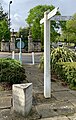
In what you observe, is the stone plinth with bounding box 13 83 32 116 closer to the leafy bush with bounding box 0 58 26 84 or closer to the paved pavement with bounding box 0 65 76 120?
the paved pavement with bounding box 0 65 76 120

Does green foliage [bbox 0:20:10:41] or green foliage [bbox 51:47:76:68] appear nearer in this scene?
green foliage [bbox 51:47:76:68]

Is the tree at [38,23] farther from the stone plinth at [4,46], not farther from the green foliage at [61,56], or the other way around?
the green foliage at [61,56]

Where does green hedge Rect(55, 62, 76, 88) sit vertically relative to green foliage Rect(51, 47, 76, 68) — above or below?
below

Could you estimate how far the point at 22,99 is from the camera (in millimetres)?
4762

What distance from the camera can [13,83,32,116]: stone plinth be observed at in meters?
4.73

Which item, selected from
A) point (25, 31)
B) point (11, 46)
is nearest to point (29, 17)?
point (25, 31)

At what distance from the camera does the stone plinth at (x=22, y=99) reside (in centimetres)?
473

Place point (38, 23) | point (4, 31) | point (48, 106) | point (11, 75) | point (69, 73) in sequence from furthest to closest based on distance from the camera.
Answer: point (38, 23) → point (4, 31) → point (69, 73) → point (11, 75) → point (48, 106)

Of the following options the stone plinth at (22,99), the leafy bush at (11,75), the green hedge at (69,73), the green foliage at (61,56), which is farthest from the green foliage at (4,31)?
the stone plinth at (22,99)

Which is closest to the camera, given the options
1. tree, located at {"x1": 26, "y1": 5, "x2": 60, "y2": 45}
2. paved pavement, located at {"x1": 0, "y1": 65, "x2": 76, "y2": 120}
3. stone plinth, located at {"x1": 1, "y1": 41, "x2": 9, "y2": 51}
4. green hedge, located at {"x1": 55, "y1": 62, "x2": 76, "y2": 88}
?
paved pavement, located at {"x1": 0, "y1": 65, "x2": 76, "y2": 120}

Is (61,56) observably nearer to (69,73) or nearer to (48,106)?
(69,73)

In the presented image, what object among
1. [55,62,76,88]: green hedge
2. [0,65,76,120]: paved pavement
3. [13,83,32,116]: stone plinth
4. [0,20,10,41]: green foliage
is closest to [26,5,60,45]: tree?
[0,20,10,41]: green foliage

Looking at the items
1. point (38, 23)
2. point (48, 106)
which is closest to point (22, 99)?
point (48, 106)

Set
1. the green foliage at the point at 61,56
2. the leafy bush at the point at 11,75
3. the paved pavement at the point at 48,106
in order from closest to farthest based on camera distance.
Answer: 1. the paved pavement at the point at 48,106
2. the leafy bush at the point at 11,75
3. the green foliage at the point at 61,56
